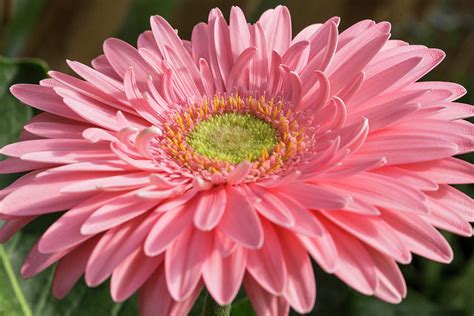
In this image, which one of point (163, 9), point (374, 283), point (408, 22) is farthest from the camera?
point (408, 22)

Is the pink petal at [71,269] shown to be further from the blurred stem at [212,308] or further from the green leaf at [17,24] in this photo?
the green leaf at [17,24]

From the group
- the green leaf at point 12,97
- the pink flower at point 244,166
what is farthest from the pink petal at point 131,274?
the green leaf at point 12,97

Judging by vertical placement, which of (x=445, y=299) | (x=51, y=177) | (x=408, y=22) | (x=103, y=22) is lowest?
(x=445, y=299)

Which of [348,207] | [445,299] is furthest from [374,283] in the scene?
[445,299]

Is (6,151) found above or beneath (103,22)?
above

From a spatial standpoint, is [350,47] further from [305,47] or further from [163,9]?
[163,9]

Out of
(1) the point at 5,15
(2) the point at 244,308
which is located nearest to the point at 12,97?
(2) the point at 244,308

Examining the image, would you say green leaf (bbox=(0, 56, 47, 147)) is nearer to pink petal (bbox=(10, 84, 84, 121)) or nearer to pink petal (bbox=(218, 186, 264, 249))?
pink petal (bbox=(10, 84, 84, 121))

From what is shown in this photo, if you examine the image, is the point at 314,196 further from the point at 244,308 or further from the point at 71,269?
the point at 244,308
